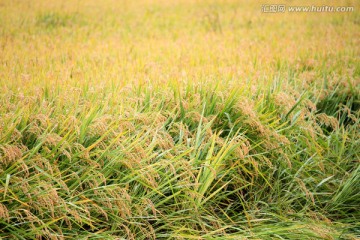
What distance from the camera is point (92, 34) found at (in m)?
6.40

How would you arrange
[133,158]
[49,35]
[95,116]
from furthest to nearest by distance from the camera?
1. [49,35]
2. [95,116]
3. [133,158]

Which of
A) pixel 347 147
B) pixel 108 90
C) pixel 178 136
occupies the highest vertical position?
pixel 108 90

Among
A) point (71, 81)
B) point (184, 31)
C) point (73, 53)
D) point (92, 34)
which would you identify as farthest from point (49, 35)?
point (71, 81)

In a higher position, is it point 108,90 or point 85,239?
point 108,90

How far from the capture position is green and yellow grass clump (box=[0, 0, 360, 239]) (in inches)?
112

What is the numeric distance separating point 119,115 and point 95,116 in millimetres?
240

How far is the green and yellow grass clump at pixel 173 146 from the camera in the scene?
2.84 m

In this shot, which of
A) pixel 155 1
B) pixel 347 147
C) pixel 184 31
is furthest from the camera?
pixel 155 1

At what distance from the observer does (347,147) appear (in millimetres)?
4062

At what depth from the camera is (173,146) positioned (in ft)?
10.5

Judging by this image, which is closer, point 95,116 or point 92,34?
point 95,116

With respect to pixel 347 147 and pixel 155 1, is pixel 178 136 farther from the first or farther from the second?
pixel 155 1

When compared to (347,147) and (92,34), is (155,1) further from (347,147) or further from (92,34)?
(347,147)

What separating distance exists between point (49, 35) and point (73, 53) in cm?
103
